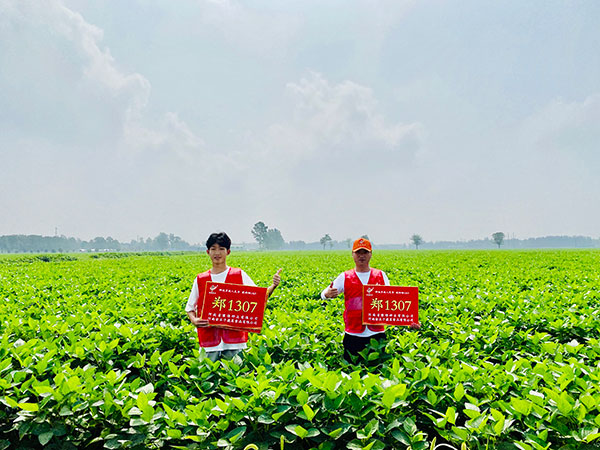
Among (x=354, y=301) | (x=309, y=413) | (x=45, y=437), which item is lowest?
(x=45, y=437)

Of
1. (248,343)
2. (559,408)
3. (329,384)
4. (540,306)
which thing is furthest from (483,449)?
(540,306)

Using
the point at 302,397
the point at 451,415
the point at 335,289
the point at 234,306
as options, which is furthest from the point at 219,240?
the point at 451,415

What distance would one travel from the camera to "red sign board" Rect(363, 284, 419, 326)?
322 centimetres

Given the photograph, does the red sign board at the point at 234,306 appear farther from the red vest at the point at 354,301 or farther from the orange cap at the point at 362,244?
the orange cap at the point at 362,244

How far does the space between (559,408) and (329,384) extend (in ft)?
3.80

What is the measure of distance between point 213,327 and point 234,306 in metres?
0.42

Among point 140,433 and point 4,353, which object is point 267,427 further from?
point 4,353

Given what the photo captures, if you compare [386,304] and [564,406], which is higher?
[386,304]

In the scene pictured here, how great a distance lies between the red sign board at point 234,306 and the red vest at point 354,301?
0.93 meters

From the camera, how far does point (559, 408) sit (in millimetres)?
1780

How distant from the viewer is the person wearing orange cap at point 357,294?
345cm

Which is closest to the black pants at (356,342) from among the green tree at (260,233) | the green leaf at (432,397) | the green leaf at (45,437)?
the green leaf at (432,397)

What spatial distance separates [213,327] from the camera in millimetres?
3260

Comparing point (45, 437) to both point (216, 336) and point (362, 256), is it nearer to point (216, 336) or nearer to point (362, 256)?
point (216, 336)
